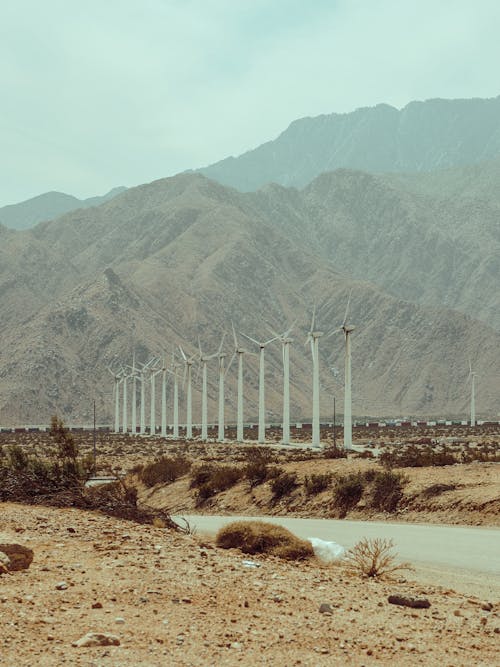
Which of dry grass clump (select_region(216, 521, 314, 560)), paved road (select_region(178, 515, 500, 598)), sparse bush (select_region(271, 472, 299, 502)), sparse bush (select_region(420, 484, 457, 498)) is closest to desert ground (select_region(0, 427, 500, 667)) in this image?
dry grass clump (select_region(216, 521, 314, 560))

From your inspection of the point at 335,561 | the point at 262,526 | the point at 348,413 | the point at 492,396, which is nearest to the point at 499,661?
the point at 335,561

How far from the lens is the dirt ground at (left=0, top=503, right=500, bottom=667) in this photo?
995 centimetres

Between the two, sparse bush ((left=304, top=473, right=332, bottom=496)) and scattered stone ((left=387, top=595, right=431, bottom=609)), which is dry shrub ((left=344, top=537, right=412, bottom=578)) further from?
sparse bush ((left=304, top=473, right=332, bottom=496))

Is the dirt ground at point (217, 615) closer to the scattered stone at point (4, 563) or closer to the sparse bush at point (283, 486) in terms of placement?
Result: the scattered stone at point (4, 563)

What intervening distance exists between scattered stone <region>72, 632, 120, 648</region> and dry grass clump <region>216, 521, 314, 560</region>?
7.47m

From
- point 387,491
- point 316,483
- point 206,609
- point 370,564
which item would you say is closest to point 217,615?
point 206,609

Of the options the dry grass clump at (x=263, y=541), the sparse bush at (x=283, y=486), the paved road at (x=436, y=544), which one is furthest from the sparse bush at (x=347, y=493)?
the dry grass clump at (x=263, y=541)

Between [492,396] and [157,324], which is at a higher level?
[157,324]

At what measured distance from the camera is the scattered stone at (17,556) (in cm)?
1377

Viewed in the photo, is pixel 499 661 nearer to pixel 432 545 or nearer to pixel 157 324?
pixel 432 545

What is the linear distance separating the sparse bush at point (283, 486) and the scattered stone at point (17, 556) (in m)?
21.3

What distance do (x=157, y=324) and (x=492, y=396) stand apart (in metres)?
71.2

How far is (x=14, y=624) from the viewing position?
10586 millimetres

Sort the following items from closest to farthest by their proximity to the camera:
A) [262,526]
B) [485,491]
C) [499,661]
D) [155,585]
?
[499,661]
[155,585]
[262,526]
[485,491]
